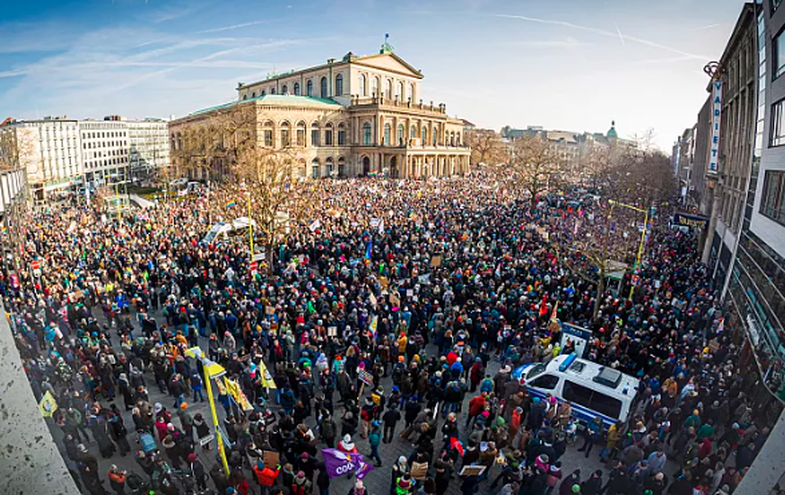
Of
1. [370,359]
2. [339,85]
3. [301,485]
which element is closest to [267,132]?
[339,85]

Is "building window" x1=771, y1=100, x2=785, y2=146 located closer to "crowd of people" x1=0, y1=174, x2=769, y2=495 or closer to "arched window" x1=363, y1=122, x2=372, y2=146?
"crowd of people" x1=0, y1=174, x2=769, y2=495

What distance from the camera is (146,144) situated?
120750 mm

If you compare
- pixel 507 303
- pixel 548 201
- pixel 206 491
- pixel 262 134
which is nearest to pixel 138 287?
pixel 206 491

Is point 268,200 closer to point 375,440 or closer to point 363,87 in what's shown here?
point 375,440

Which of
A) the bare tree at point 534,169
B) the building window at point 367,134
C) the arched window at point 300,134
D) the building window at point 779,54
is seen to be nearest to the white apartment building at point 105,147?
the arched window at point 300,134

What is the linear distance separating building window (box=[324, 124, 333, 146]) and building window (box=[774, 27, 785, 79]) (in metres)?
57.9

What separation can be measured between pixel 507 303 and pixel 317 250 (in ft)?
33.8

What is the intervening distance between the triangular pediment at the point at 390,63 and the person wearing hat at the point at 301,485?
225ft

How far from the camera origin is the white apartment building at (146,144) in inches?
4373

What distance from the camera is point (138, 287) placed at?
51.1 ft

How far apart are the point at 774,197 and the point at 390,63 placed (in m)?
68.3

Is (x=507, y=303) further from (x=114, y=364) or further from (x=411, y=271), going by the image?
(x=114, y=364)

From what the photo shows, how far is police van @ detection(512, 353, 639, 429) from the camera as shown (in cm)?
938

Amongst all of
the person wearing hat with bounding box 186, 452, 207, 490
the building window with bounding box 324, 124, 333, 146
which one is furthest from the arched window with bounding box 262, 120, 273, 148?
the person wearing hat with bounding box 186, 452, 207, 490
